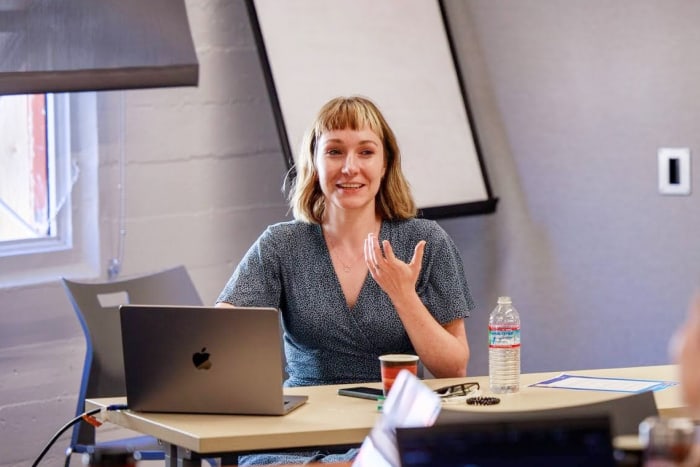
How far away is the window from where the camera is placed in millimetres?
3412

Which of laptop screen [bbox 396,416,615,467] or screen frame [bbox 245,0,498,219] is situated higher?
screen frame [bbox 245,0,498,219]

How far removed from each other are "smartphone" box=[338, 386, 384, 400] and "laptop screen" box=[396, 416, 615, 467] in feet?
3.41

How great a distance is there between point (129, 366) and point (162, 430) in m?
0.16

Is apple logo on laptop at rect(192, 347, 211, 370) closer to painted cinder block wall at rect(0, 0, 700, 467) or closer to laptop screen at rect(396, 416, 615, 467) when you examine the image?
laptop screen at rect(396, 416, 615, 467)

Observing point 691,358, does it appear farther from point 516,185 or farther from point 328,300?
point 516,185

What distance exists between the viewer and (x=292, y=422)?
220 cm

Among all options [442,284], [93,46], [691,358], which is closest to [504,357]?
[442,284]

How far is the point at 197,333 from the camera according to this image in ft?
7.23

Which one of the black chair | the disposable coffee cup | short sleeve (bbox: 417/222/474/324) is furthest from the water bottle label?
the black chair

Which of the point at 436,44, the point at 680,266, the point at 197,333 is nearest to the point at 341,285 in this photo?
the point at 197,333

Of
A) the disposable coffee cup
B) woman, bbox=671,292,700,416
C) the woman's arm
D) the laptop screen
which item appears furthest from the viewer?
the woman's arm

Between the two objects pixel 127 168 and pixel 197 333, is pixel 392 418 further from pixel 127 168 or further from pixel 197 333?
pixel 127 168

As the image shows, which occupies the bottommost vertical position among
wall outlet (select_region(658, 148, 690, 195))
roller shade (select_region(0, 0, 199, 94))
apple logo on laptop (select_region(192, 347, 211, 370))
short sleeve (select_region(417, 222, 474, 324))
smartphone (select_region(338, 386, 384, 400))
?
smartphone (select_region(338, 386, 384, 400))

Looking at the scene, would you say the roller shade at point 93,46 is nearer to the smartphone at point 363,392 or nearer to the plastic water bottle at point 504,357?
the smartphone at point 363,392
